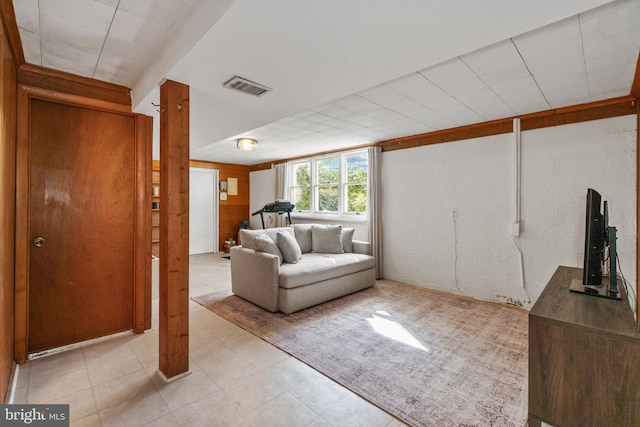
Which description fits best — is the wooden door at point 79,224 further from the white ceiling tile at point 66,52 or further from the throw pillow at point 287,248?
the throw pillow at point 287,248

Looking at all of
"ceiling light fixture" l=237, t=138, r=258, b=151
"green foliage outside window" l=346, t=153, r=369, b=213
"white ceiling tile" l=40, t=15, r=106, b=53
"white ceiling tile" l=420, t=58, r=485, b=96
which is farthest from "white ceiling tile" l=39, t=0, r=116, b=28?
"green foliage outside window" l=346, t=153, r=369, b=213

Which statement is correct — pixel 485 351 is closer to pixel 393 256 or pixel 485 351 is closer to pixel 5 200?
pixel 393 256

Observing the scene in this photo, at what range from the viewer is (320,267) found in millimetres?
3545

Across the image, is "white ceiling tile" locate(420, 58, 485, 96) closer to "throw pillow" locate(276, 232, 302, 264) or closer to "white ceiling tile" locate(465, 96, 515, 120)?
"white ceiling tile" locate(465, 96, 515, 120)

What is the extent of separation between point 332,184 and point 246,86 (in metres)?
3.66

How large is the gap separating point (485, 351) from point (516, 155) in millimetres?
2313

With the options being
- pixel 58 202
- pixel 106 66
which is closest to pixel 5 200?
pixel 58 202

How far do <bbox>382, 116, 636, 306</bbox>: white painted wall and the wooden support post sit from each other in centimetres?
338

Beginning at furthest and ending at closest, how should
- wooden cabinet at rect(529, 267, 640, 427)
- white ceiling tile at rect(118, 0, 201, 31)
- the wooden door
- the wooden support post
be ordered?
1. the wooden door
2. the wooden support post
3. white ceiling tile at rect(118, 0, 201, 31)
4. wooden cabinet at rect(529, 267, 640, 427)

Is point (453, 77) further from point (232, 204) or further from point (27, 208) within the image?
point (232, 204)

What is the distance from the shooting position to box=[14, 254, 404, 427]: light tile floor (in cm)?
168

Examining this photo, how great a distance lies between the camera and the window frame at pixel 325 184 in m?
5.25

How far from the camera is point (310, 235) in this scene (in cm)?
459

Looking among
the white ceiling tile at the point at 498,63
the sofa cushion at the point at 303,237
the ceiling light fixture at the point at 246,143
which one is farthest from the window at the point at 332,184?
the white ceiling tile at the point at 498,63
